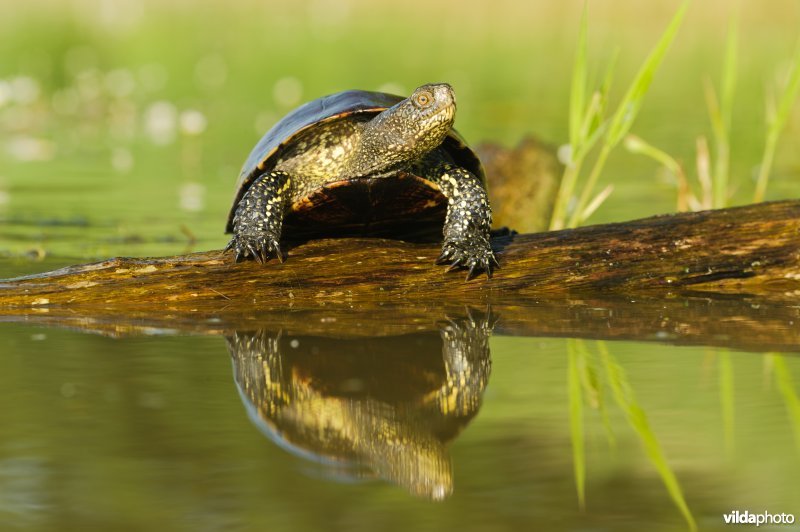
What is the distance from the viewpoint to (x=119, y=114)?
14.0m

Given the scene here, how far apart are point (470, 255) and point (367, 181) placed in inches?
24.1

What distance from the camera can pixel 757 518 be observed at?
8.39 ft

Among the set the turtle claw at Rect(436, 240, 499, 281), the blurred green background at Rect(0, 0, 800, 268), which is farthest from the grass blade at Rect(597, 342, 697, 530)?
the blurred green background at Rect(0, 0, 800, 268)

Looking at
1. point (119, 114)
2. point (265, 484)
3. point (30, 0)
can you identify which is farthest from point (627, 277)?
point (30, 0)

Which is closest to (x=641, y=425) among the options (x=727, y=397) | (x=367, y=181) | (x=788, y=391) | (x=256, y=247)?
(x=727, y=397)

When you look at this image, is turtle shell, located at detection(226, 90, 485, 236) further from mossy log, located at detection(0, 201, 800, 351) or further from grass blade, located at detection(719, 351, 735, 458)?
grass blade, located at detection(719, 351, 735, 458)

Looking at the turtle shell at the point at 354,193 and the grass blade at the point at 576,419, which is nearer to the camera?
the grass blade at the point at 576,419

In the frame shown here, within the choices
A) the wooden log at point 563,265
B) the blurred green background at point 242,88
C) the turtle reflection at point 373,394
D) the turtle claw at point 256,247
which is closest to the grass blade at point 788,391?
the turtle reflection at point 373,394

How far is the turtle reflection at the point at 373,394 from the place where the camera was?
9.68 feet

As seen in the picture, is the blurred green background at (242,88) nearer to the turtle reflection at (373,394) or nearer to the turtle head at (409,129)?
the turtle head at (409,129)

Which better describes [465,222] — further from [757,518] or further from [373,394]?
[757,518]

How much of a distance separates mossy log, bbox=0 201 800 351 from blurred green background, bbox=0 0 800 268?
114cm

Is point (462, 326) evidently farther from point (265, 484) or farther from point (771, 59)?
point (771, 59)

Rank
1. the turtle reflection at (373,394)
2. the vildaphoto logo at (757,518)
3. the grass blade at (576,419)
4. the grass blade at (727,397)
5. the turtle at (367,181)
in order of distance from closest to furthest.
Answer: the vildaphoto logo at (757,518) → the grass blade at (576,419) → the turtle reflection at (373,394) → the grass blade at (727,397) → the turtle at (367,181)
